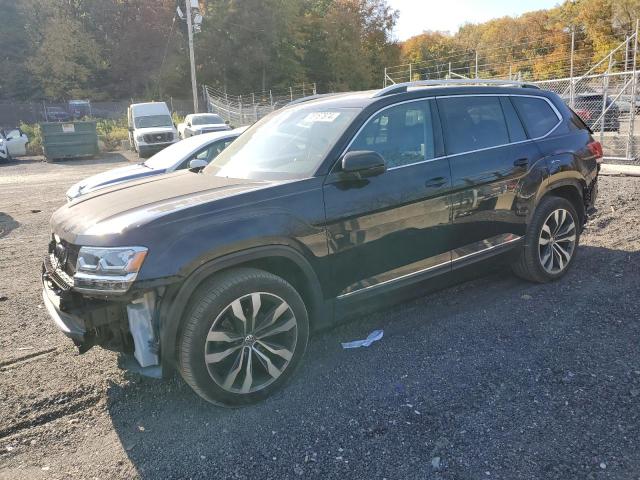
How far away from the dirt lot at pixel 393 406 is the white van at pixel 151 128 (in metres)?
17.4

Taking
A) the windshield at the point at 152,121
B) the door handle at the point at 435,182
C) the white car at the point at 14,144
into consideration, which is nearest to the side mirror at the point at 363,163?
the door handle at the point at 435,182

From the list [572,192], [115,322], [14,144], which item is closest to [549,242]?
[572,192]

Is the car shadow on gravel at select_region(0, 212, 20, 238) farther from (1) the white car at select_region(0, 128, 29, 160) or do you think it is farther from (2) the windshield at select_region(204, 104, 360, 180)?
(1) the white car at select_region(0, 128, 29, 160)

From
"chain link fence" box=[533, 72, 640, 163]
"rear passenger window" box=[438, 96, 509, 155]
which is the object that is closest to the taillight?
"rear passenger window" box=[438, 96, 509, 155]

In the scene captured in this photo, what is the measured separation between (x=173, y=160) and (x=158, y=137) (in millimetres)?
14329

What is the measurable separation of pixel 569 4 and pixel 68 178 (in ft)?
170

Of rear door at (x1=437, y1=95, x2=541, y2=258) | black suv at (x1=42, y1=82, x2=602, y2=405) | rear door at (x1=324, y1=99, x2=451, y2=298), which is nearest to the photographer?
black suv at (x1=42, y1=82, x2=602, y2=405)

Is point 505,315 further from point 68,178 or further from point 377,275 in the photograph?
point 68,178

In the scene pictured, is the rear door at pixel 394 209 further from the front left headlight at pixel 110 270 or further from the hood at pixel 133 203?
the front left headlight at pixel 110 270

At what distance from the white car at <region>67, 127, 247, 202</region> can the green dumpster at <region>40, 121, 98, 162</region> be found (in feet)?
52.2

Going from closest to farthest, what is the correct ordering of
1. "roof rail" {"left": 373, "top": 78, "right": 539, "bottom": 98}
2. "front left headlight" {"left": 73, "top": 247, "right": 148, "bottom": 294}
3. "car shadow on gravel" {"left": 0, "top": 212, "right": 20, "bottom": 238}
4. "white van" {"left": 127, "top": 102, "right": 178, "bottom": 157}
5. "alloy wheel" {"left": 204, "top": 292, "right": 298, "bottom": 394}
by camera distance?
"front left headlight" {"left": 73, "top": 247, "right": 148, "bottom": 294} → "alloy wheel" {"left": 204, "top": 292, "right": 298, "bottom": 394} → "roof rail" {"left": 373, "top": 78, "right": 539, "bottom": 98} → "car shadow on gravel" {"left": 0, "top": 212, "right": 20, "bottom": 238} → "white van" {"left": 127, "top": 102, "right": 178, "bottom": 157}

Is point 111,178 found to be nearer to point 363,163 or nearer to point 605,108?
point 363,163

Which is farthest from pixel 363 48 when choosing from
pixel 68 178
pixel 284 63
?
pixel 68 178

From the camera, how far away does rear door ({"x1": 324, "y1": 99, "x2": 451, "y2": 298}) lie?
346cm
